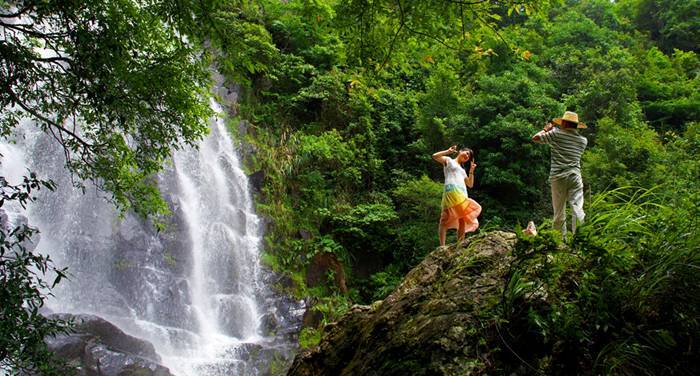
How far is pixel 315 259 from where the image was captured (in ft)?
44.5

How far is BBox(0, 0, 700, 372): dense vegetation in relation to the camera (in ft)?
9.08

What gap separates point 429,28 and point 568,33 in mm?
20085

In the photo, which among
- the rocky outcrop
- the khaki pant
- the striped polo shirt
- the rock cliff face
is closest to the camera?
the rock cliff face

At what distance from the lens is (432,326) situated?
3186 millimetres

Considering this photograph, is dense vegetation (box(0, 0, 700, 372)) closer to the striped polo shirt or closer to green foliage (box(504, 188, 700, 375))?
green foliage (box(504, 188, 700, 375))

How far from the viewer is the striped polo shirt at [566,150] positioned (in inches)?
204

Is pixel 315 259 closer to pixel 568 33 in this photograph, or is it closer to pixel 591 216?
pixel 591 216

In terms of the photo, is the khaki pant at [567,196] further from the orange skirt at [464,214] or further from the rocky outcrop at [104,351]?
the rocky outcrop at [104,351]

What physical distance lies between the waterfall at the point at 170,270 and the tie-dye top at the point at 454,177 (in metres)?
5.96

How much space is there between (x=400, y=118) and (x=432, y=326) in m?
14.5

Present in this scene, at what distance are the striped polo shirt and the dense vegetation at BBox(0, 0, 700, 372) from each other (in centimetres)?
51

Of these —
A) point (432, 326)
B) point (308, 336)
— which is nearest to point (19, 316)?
point (432, 326)

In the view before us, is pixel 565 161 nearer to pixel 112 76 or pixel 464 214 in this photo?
pixel 464 214

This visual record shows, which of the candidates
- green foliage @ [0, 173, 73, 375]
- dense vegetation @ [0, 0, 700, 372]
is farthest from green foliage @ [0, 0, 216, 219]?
green foliage @ [0, 173, 73, 375]
